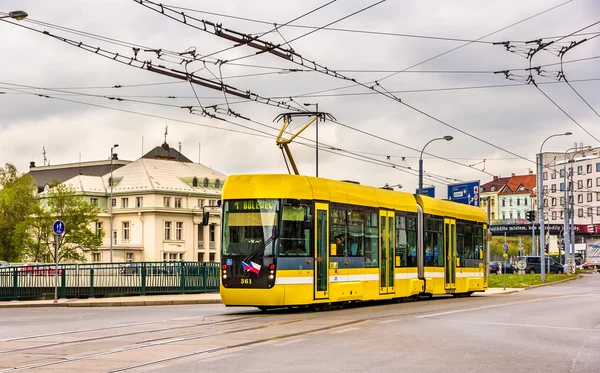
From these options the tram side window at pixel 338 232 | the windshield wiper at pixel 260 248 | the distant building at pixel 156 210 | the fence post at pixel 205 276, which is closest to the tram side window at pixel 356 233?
the tram side window at pixel 338 232

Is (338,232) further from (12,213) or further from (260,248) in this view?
(12,213)

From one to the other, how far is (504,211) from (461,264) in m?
163

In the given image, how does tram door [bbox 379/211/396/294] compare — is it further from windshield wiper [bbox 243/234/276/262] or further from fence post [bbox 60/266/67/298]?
fence post [bbox 60/266/67/298]

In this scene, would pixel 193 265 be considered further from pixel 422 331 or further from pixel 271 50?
pixel 422 331

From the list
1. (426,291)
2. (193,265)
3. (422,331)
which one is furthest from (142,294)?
(422,331)

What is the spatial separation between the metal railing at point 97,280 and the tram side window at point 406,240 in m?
10.7

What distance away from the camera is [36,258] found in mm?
90438

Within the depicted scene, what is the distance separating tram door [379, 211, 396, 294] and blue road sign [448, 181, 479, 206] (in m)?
25.0

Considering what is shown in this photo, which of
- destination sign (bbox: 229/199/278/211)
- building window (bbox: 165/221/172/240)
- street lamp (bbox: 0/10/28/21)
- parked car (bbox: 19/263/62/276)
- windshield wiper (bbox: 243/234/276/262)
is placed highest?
street lamp (bbox: 0/10/28/21)

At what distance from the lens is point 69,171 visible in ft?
422

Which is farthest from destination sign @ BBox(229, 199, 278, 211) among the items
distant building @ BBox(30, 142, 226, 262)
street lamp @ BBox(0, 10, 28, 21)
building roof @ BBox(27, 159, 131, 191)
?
building roof @ BBox(27, 159, 131, 191)

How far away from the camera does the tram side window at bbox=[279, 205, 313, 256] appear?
22.0 m

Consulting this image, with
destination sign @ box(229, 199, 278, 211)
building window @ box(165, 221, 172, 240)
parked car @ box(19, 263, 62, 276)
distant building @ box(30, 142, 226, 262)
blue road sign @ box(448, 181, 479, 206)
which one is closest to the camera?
destination sign @ box(229, 199, 278, 211)

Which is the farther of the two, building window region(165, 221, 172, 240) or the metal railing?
building window region(165, 221, 172, 240)
